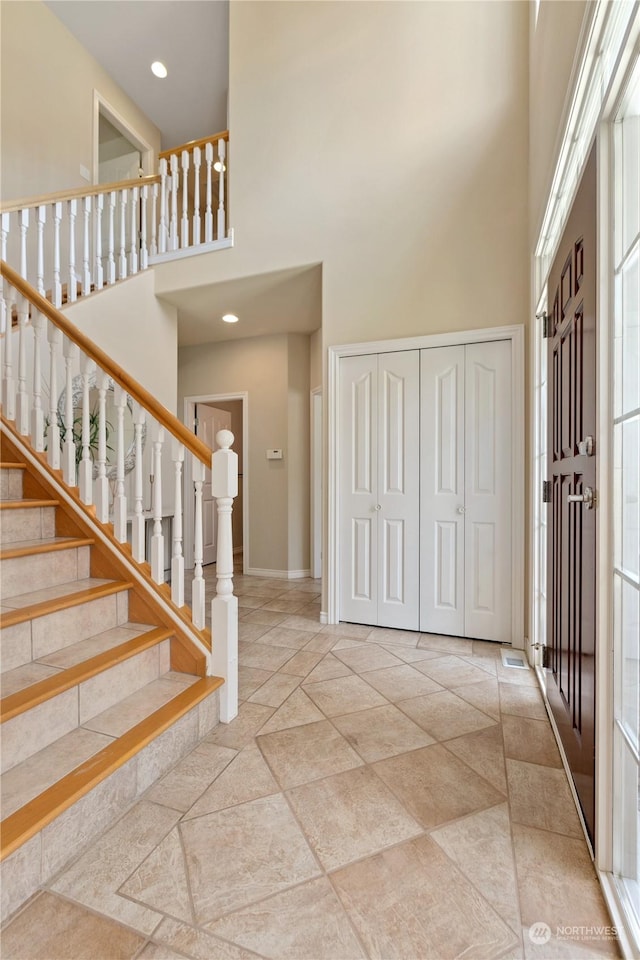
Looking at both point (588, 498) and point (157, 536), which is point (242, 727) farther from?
point (588, 498)

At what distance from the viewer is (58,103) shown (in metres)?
4.18

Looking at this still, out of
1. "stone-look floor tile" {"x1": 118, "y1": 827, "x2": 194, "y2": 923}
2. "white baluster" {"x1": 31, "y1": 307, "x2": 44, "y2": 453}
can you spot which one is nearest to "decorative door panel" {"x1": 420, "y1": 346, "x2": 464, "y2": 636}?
"stone-look floor tile" {"x1": 118, "y1": 827, "x2": 194, "y2": 923}

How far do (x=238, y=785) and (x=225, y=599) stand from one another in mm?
671

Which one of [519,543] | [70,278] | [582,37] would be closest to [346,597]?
[519,543]

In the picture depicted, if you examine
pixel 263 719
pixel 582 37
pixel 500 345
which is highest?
pixel 582 37

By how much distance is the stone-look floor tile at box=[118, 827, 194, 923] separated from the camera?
1.04 meters

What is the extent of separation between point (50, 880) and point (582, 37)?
2.71 meters

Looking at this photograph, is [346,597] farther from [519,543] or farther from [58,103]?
[58,103]

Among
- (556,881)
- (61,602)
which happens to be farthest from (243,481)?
(556,881)

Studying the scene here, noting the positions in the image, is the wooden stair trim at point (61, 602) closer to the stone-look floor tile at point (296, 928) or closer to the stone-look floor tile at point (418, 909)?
the stone-look floor tile at point (296, 928)

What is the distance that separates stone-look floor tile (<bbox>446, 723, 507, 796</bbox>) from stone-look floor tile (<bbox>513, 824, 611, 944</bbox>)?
0.21 meters

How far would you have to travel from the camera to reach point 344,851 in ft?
3.98

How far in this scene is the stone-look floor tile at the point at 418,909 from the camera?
96cm

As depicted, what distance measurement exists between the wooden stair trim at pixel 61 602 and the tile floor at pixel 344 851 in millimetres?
744
